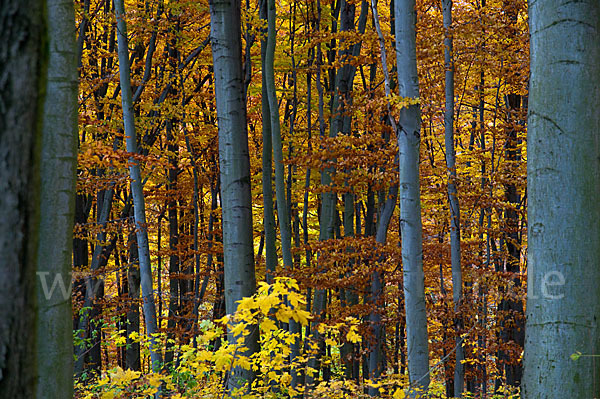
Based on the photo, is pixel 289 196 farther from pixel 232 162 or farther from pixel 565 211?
pixel 565 211

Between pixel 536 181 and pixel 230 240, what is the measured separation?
298cm

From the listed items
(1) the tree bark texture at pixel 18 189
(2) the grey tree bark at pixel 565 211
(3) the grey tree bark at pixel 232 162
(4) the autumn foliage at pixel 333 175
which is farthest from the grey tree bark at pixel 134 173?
(2) the grey tree bark at pixel 565 211

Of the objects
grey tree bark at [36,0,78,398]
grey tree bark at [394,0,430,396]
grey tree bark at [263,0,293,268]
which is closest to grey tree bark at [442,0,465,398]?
grey tree bark at [263,0,293,268]

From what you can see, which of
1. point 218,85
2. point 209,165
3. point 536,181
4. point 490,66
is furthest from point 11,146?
point 209,165

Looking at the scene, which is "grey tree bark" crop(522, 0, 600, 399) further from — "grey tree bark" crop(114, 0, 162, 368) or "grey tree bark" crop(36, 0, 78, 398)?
"grey tree bark" crop(114, 0, 162, 368)

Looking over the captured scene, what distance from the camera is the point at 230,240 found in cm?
481

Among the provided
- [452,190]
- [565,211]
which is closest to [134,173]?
[452,190]

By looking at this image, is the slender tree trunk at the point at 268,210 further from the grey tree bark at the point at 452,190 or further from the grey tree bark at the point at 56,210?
the grey tree bark at the point at 56,210

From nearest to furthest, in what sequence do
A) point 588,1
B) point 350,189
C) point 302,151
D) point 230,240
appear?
point 588,1 → point 230,240 → point 350,189 → point 302,151

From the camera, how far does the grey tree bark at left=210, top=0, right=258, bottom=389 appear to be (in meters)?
4.80

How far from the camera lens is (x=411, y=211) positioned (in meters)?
5.23

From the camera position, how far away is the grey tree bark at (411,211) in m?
5.21

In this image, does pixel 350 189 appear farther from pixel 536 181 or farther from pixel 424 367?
pixel 536 181

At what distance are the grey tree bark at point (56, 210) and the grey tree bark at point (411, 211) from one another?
364 centimetres
